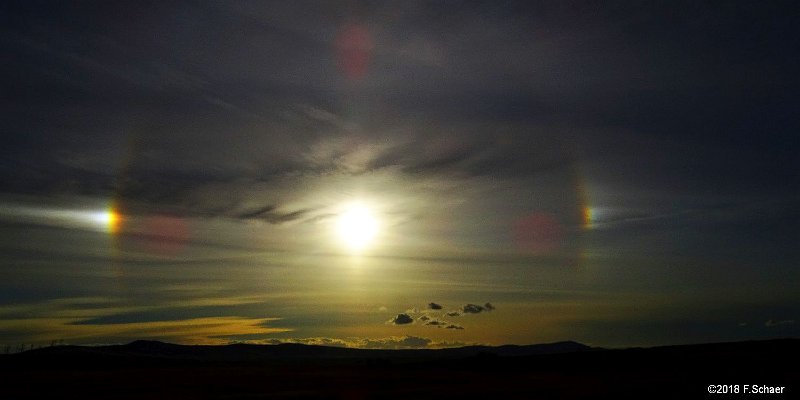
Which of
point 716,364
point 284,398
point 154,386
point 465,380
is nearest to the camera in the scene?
point 284,398

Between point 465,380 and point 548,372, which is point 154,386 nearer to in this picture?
point 465,380

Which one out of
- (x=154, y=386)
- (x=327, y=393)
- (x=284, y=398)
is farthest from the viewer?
(x=154, y=386)

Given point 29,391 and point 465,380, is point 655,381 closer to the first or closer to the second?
point 465,380

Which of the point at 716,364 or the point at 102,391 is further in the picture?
the point at 716,364

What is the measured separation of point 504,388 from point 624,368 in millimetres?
25639

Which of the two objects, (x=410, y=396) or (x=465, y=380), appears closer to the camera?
(x=410, y=396)

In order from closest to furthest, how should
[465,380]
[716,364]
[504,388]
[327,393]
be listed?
1. [327,393]
2. [504,388]
3. [465,380]
4. [716,364]

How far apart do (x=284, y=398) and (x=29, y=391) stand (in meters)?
21.5

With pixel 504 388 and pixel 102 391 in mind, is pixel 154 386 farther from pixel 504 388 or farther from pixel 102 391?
pixel 504 388

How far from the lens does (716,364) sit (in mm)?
66500

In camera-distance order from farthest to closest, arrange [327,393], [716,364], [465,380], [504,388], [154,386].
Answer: [716,364] → [465,380] → [154,386] → [504,388] → [327,393]

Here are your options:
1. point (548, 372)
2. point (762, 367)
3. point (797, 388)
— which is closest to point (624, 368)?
point (548, 372)

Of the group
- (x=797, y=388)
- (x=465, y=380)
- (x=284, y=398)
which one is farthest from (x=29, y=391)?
(x=797, y=388)

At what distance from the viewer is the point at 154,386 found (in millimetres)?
53250
